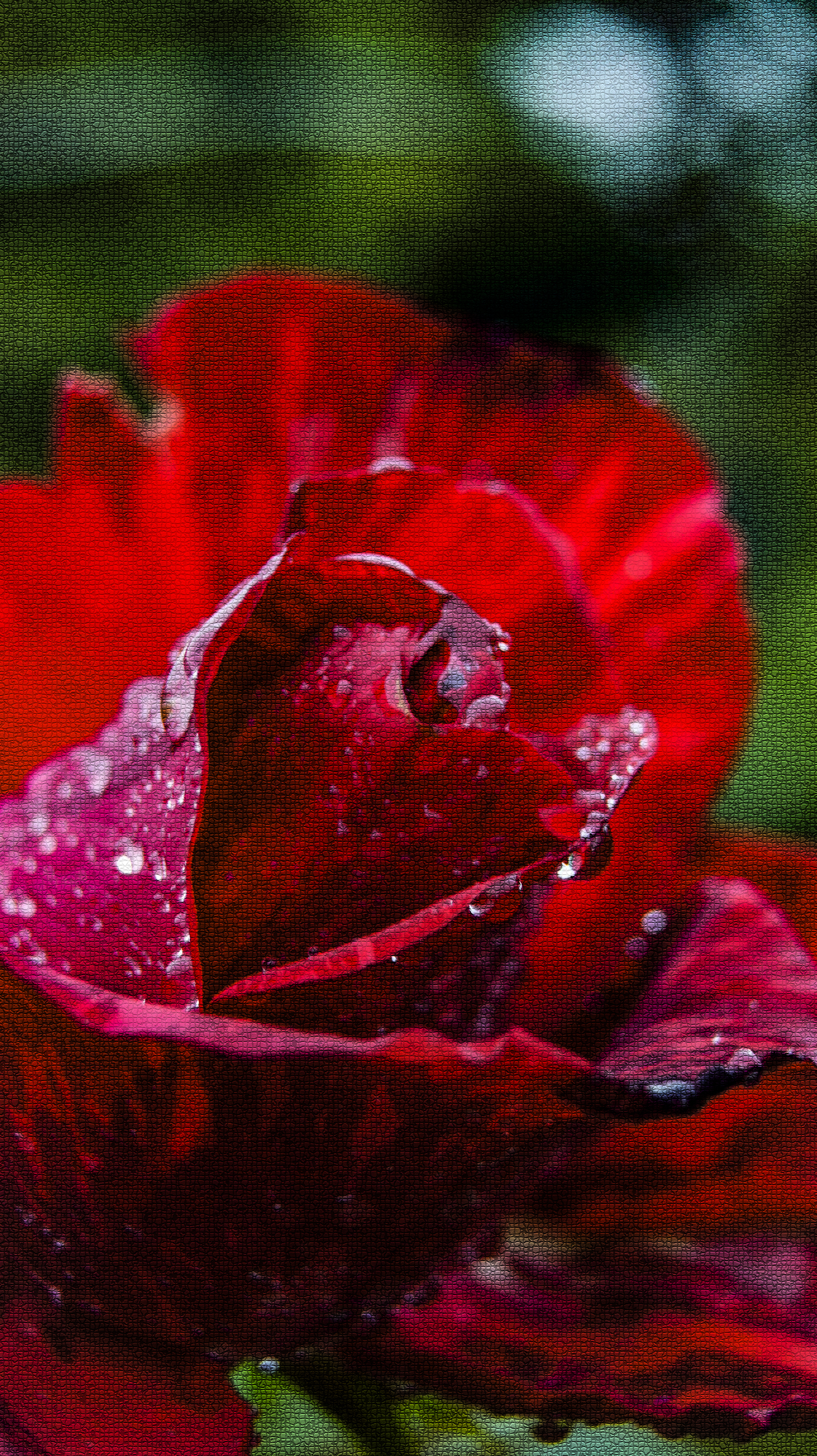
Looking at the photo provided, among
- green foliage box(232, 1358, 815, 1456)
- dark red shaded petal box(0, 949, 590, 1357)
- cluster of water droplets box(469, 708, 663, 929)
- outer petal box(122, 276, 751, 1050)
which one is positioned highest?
outer petal box(122, 276, 751, 1050)

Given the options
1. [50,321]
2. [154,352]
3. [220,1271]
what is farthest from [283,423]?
[50,321]

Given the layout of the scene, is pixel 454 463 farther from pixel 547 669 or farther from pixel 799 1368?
pixel 799 1368

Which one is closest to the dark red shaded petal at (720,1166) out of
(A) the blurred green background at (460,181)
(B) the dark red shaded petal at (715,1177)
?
(B) the dark red shaded petal at (715,1177)

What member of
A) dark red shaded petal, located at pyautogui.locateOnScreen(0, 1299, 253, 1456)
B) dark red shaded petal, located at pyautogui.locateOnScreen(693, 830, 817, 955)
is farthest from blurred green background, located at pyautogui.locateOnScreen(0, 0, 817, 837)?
dark red shaded petal, located at pyautogui.locateOnScreen(0, 1299, 253, 1456)

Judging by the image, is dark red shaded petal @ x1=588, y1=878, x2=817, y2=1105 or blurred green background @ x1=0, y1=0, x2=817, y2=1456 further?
blurred green background @ x1=0, y1=0, x2=817, y2=1456

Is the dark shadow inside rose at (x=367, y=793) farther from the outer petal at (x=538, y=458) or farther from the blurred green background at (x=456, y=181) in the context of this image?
the blurred green background at (x=456, y=181)

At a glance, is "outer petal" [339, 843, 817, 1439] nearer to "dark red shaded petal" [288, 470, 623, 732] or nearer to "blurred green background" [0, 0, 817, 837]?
"dark red shaded petal" [288, 470, 623, 732]

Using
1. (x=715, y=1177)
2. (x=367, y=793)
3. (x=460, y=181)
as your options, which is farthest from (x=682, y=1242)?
(x=460, y=181)
